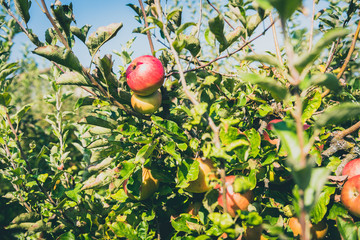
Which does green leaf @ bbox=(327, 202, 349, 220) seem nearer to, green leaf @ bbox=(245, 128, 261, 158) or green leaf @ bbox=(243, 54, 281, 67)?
green leaf @ bbox=(245, 128, 261, 158)

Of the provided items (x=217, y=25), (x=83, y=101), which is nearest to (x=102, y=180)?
(x=83, y=101)

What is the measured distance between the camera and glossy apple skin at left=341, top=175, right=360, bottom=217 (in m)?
0.96

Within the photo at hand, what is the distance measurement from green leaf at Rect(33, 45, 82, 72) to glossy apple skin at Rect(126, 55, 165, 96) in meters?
0.26

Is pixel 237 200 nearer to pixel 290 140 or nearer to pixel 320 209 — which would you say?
pixel 320 209

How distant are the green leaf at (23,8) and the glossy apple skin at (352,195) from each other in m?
1.51

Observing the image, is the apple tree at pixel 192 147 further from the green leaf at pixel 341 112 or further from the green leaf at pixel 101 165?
the green leaf at pixel 341 112

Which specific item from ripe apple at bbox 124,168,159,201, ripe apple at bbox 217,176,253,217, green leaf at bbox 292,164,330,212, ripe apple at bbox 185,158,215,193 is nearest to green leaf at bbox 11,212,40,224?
ripe apple at bbox 124,168,159,201

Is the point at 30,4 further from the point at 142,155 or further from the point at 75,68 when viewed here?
the point at 142,155

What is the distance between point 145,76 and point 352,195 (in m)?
1.00

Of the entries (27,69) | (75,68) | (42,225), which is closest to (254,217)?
(75,68)

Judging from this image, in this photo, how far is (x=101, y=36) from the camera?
1010mm

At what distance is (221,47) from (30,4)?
2.79ft

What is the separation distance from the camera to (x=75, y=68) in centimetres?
96

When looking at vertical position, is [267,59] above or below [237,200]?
above
